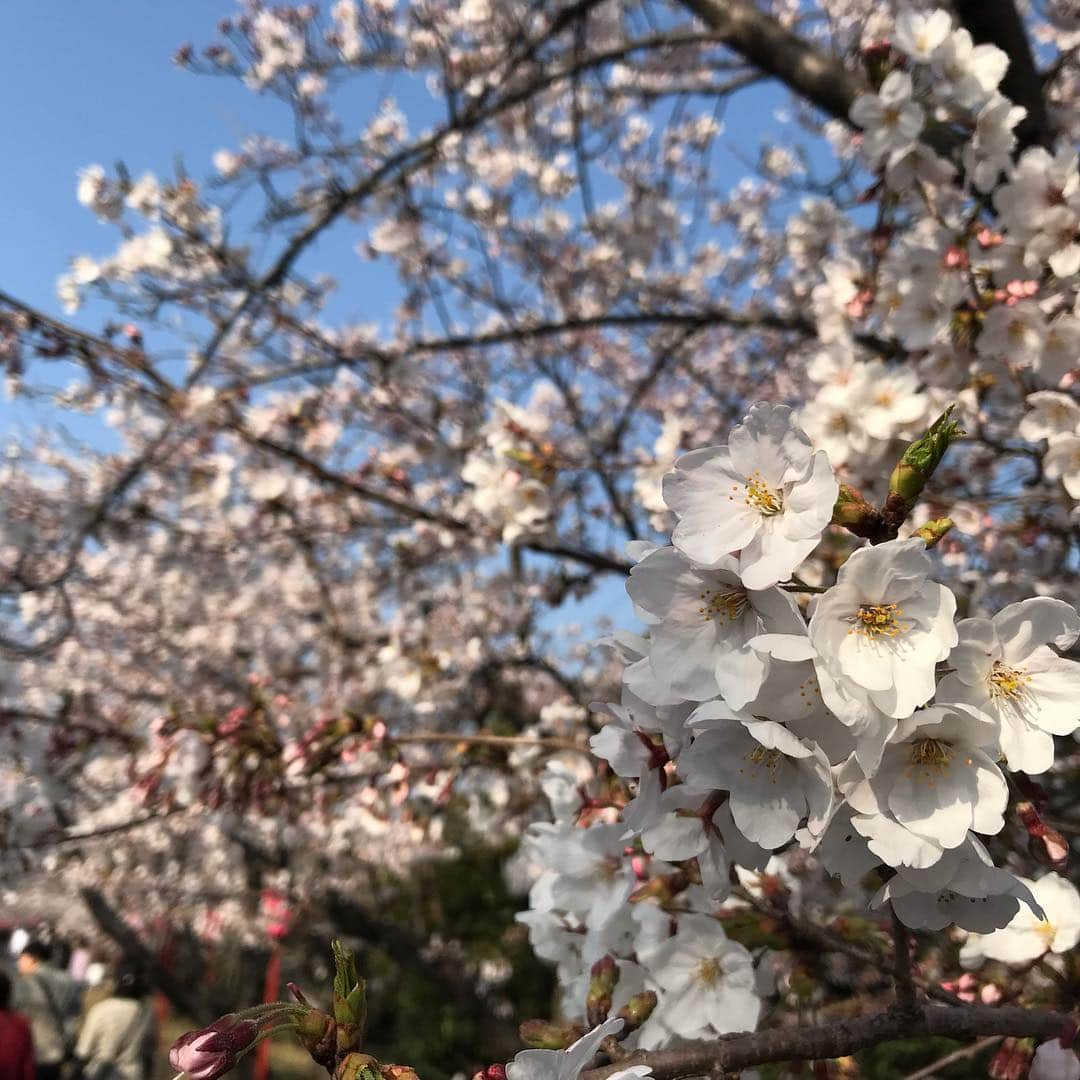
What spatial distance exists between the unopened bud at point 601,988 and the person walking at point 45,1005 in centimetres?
494

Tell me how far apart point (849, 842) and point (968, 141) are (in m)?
1.89

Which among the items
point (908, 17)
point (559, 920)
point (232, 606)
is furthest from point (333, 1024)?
point (232, 606)

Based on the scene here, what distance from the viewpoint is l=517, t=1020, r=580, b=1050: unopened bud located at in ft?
3.28

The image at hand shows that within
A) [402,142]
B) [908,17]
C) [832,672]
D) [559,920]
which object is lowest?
[559,920]

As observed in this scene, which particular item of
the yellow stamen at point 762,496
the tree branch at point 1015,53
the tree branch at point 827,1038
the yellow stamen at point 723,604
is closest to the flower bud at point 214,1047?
the tree branch at point 827,1038

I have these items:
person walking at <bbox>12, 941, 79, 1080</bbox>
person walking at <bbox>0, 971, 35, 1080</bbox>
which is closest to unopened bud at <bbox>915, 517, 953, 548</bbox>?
person walking at <bbox>0, 971, 35, 1080</bbox>

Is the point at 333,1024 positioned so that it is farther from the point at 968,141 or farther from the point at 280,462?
the point at 280,462

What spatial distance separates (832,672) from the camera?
0.80 meters

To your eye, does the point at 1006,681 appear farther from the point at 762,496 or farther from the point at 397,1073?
the point at 397,1073

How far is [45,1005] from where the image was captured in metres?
4.83

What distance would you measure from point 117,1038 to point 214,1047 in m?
5.47

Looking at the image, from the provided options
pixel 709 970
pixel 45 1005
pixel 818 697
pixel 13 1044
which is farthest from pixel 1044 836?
pixel 45 1005

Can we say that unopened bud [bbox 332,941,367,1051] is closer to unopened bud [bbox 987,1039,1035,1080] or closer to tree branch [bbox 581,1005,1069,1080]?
tree branch [bbox 581,1005,1069,1080]

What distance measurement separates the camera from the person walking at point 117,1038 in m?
5.05
